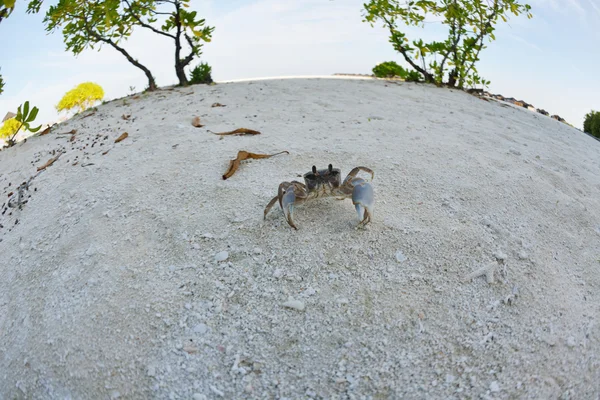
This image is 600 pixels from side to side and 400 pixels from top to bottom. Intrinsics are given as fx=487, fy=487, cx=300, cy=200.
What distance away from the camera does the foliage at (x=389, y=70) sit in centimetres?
891

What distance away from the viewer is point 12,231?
13.0 ft

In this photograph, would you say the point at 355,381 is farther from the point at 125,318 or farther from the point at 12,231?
the point at 12,231

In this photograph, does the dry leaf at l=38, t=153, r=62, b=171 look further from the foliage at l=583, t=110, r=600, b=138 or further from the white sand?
the foliage at l=583, t=110, r=600, b=138

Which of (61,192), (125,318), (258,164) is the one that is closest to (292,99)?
(258,164)

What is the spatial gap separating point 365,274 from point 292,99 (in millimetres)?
4023

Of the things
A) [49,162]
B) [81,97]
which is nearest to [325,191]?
[49,162]

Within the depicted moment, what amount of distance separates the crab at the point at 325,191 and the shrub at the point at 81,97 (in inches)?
339

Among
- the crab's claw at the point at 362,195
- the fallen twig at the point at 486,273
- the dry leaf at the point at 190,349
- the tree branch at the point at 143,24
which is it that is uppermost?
the tree branch at the point at 143,24

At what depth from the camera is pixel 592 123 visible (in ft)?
28.4

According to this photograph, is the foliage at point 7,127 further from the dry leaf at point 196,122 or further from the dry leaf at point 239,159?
the dry leaf at point 239,159

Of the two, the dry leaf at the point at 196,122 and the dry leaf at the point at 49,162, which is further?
the dry leaf at the point at 196,122

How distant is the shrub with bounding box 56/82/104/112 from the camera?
34.4 ft

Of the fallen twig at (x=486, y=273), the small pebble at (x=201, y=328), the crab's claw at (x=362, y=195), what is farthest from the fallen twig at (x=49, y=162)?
the fallen twig at (x=486, y=273)

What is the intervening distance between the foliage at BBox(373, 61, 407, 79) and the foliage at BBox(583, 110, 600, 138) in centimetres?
343
